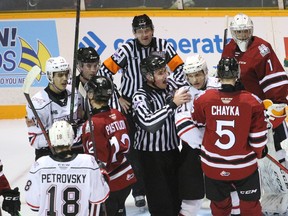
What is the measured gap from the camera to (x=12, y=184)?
5133 mm

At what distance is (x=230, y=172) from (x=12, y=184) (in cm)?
215

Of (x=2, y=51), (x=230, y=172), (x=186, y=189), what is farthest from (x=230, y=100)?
(x=2, y=51)

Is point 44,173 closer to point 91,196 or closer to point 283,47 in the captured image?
point 91,196

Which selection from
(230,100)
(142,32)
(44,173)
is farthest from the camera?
(142,32)

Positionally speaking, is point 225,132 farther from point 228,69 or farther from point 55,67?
point 55,67

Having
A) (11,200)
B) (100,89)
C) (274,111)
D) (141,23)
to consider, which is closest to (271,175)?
(274,111)

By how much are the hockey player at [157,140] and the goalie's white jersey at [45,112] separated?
0.38m

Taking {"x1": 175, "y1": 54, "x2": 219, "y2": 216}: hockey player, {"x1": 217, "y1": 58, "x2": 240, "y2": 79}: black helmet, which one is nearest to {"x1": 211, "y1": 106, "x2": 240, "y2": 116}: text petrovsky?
{"x1": 217, "y1": 58, "x2": 240, "y2": 79}: black helmet

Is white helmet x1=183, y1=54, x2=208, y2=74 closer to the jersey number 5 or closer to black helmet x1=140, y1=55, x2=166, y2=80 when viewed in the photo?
black helmet x1=140, y1=55, x2=166, y2=80

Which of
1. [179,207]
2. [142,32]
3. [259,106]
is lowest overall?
[179,207]

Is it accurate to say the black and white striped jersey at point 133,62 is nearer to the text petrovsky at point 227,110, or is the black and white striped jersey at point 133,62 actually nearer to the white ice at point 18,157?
the white ice at point 18,157

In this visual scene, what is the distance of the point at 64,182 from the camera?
3.00 m

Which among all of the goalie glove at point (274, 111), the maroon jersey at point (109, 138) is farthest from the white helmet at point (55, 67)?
the goalie glove at point (274, 111)

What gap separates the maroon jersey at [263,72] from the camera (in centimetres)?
413
